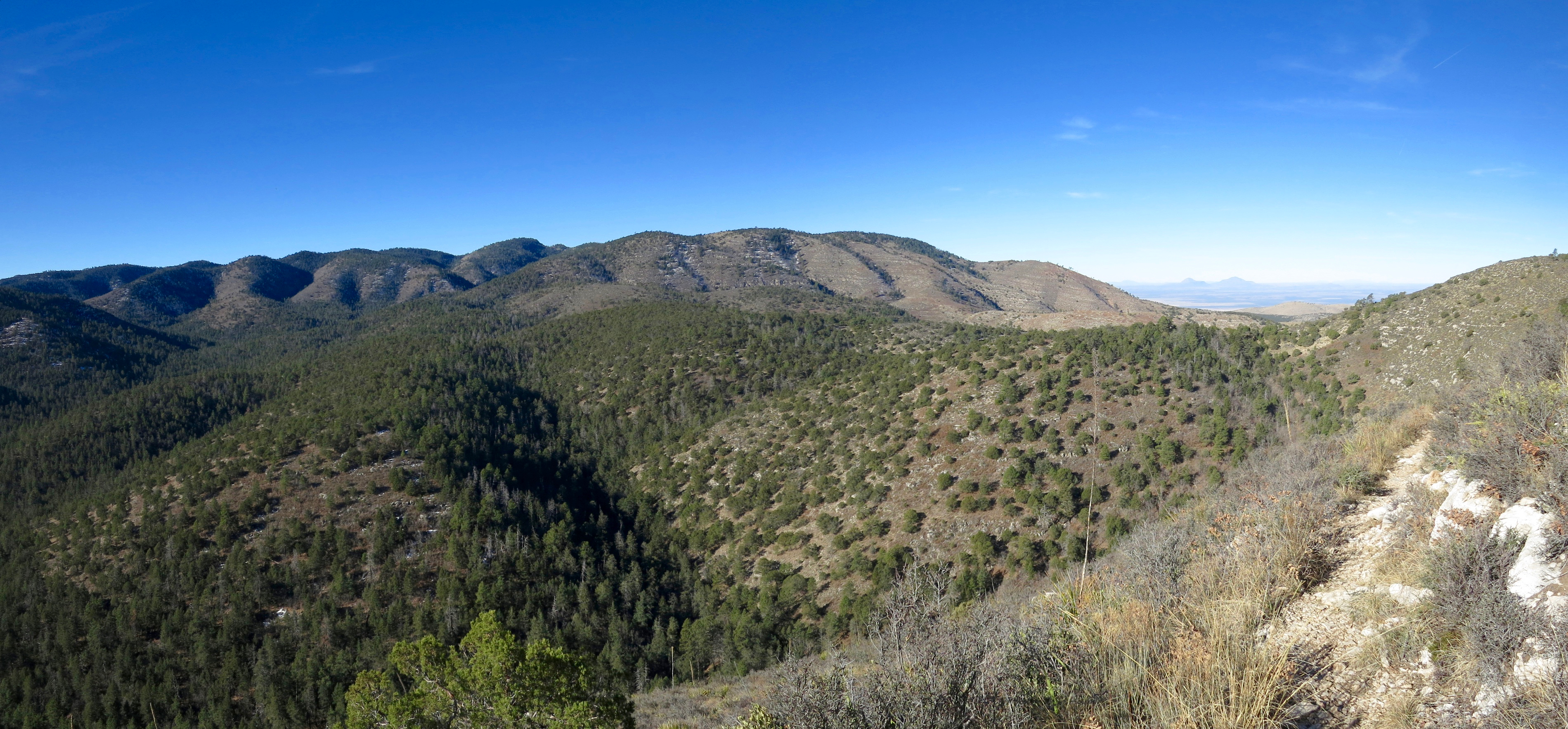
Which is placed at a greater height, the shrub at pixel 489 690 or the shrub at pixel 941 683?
the shrub at pixel 941 683

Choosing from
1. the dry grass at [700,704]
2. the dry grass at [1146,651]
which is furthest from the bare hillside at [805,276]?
the dry grass at [1146,651]

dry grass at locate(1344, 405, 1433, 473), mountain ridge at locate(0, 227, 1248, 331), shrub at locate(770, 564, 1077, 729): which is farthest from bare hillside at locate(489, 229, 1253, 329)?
shrub at locate(770, 564, 1077, 729)

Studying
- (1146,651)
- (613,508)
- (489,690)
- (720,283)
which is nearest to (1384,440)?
(1146,651)

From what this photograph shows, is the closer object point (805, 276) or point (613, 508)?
point (613, 508)

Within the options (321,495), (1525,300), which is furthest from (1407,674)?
(321,495)

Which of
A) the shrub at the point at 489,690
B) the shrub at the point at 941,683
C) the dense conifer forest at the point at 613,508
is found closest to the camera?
the shrub at the point at 941,683

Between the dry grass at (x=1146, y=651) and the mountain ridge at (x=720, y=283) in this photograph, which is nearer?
the dry grass at (x=1146, y=651)

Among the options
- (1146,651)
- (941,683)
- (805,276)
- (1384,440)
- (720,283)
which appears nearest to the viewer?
(941,683)

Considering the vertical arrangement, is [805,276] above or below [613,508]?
above

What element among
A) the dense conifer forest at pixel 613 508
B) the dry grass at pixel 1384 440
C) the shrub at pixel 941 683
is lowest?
the dense conifer forest at pixel 613 508

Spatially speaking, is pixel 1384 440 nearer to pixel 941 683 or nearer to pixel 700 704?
pixel 941 683

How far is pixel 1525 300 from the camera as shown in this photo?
28672mm

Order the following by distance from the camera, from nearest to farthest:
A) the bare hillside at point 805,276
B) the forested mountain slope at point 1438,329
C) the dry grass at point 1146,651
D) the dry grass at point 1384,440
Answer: the dry grass at point 1146,651 < the dry grass at point 1384,440 < the forested mountain slope at point 1438,329 < the bare hillside at point 805,276

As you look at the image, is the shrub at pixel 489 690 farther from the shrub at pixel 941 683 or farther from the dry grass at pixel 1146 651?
the shrub at pixel 941 683
